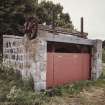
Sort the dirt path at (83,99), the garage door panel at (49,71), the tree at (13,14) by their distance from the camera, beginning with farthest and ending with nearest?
the tree at (13,14) → the garage door panel at (49,71) → the dirt path at (83,99)

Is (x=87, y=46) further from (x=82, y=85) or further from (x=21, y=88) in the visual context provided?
(x=21, y=88)

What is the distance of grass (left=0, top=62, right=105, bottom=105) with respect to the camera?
21.4 feet

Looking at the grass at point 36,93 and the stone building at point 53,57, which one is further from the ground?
the stone building at point 53,57

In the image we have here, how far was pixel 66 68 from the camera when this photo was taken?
910cm

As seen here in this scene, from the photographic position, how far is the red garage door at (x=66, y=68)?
333 inches

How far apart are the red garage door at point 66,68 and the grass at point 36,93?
1.42 feet

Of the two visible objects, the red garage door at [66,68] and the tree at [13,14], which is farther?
the tree at [13,14]

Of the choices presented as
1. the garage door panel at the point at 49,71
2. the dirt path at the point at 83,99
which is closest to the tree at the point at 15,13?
the garage door panel at the point at 49,71

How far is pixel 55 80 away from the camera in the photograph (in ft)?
28.2

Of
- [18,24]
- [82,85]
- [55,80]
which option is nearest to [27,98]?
[55,80]

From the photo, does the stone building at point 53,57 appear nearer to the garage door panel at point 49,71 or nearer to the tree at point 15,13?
the garage door panel at point 49,71

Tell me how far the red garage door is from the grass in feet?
1.42

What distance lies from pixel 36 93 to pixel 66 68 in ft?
7.49

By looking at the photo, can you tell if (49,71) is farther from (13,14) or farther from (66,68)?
(13,14)
